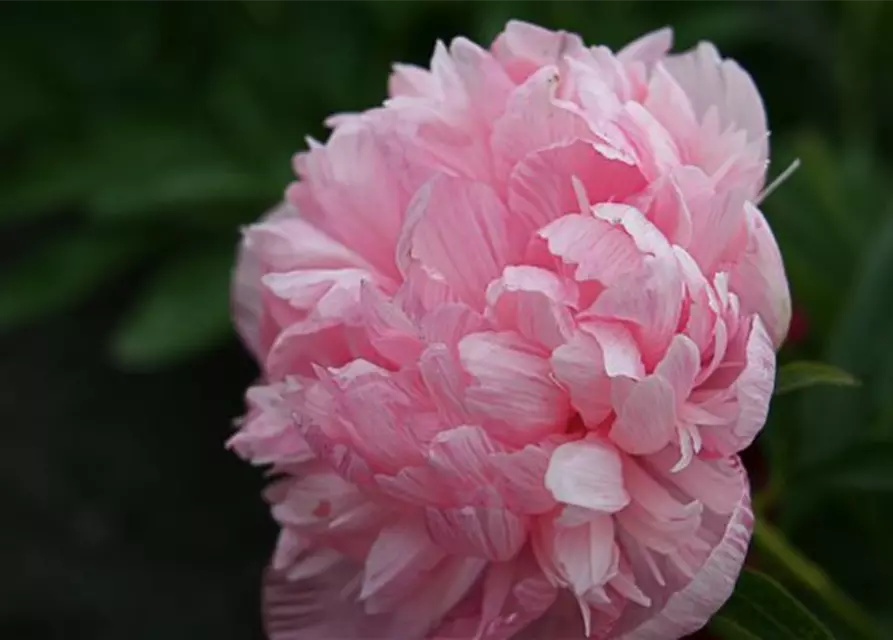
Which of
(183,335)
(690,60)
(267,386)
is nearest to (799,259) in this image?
(690,60)

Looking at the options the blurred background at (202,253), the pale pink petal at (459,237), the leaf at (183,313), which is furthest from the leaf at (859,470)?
the leaf at (183,313)

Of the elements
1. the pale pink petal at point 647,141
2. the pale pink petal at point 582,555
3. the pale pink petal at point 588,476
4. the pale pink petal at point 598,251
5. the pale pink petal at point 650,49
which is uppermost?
the pale pink petal at point 650,49

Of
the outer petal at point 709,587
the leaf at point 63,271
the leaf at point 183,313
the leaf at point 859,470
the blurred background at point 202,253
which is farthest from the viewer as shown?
the leaf at point 63,271

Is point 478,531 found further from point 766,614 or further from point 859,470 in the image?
point 859,470

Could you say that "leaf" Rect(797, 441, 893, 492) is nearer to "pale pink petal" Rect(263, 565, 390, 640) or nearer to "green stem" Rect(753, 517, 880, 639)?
"green stem" Rect(753, 517, 880, 639)

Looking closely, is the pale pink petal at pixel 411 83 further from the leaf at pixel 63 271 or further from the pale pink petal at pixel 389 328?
the leaf at pixel 63 271

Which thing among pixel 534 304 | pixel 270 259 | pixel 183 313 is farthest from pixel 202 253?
pixel 534 304

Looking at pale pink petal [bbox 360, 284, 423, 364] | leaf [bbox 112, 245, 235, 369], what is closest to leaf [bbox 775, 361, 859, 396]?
pale pink petal [bbox 360, 284, 423, 364]
